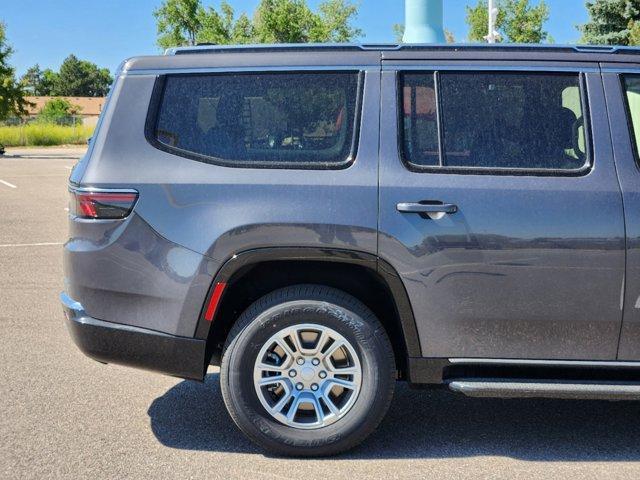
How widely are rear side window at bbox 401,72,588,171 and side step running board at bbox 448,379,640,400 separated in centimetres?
99

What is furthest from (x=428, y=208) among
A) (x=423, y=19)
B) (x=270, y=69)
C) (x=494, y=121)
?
(x=423, y=19)

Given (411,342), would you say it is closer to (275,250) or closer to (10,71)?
(275,250)

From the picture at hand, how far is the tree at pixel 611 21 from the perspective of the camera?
29547 millimetres

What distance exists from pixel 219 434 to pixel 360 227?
137 centimetres

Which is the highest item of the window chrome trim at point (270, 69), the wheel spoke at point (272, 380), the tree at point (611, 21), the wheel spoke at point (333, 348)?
the tree at point (611, 21)

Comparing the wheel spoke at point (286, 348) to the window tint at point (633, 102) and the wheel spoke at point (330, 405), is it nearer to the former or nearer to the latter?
the wheel spoke at point (330, 405)

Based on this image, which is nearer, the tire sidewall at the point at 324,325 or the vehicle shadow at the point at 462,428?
the tire sidewall at the point at 324,325

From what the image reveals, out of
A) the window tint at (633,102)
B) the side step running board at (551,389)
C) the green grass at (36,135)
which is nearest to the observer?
the side step running board at (551,389)

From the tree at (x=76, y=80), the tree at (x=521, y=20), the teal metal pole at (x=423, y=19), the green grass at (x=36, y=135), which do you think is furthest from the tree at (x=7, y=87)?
the tree at (x=76, y=80)

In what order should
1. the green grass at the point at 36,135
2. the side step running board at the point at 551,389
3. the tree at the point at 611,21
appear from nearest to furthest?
1. the side step running board at the point at 551,389
2. the tree at the point at 611,21
3. the green grass at the point at 36,135

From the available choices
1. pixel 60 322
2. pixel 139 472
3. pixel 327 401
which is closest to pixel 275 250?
pixel 327 401

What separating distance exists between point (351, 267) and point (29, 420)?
6.38 feet

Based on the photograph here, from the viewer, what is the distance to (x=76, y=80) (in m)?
135

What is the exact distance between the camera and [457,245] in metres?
3.92
